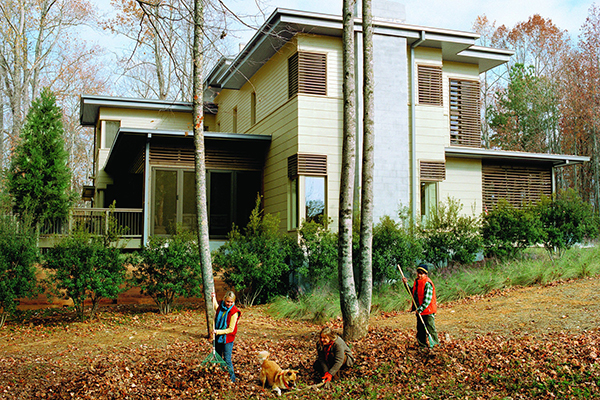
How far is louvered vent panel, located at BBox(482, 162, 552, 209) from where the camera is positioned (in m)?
17.8

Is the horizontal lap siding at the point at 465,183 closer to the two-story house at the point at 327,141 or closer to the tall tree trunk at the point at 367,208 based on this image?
the two-story house at the point at 327,141

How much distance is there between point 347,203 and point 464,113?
10.6 m

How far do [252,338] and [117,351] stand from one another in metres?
2.40

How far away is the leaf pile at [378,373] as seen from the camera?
20.7 ft

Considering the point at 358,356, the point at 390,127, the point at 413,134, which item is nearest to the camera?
the point at 358,356

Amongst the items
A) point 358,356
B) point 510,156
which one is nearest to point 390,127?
point 510,156

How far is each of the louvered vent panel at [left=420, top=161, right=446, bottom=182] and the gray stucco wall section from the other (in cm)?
73

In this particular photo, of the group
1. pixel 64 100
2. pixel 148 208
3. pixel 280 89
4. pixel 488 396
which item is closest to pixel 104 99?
pixel 148 208

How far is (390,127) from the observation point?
598 inches

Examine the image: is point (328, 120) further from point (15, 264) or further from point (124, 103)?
point (124, 103)

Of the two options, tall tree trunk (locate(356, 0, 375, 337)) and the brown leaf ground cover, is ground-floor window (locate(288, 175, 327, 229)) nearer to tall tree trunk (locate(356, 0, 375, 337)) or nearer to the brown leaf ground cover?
the brown leaf ground cover

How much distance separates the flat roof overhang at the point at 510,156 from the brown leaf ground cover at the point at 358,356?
655cm

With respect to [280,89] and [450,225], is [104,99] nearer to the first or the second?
[280,89]

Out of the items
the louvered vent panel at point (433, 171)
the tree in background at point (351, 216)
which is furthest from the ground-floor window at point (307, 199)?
the tree in background at point (351, 216)
